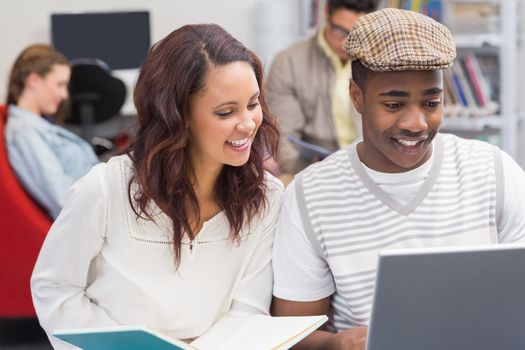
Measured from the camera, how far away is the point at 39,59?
12.4 ft

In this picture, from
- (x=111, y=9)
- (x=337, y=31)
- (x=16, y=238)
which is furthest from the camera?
(x=111, y=9)

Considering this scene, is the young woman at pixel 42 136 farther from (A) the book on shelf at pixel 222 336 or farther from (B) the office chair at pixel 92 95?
(A) the book on shelf at pixel 222 336

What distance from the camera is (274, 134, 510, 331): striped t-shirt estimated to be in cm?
149

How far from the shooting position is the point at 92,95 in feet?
15.8

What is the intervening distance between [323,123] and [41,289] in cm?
198

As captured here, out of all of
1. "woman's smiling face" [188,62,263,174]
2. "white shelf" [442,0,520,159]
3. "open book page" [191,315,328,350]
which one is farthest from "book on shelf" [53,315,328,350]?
"white shelf" [442,0,520,159]

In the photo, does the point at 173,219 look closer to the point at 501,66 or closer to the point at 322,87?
the point at 322,87

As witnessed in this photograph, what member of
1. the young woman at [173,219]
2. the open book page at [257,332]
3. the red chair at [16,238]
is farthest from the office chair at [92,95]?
the open book page at [257,332]

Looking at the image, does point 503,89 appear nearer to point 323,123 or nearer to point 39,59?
point 323,123

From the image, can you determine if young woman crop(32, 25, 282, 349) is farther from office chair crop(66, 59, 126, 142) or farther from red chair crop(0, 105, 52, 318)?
office chair crop(66, 59, 126, 142)

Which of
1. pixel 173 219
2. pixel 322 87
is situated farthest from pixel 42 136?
pixel 173 219

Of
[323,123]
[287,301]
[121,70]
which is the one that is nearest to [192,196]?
[287,301]

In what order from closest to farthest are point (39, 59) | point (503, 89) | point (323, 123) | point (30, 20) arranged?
point (323, 123), point (39, 59), point (503, 89), point (30, 20)

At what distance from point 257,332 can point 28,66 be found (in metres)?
2.57
